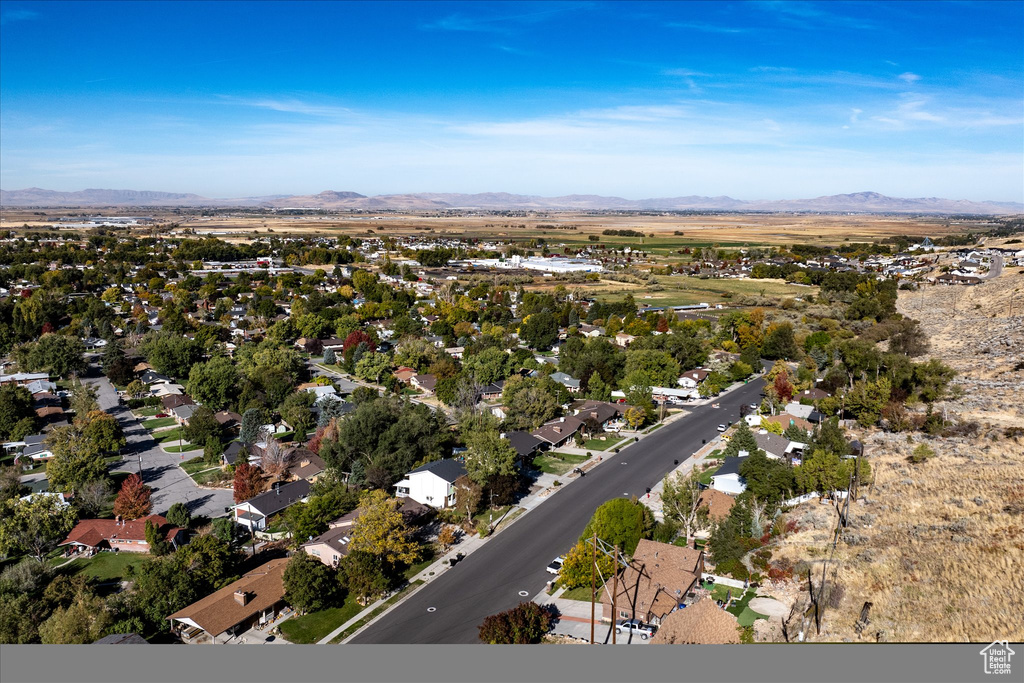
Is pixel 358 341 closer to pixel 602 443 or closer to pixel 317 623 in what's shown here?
pixel 602 443

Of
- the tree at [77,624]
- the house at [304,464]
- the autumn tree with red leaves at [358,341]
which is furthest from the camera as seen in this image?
the autumn tree with red leaves at [358,341]

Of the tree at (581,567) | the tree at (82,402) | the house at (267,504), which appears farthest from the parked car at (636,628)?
the tree at (82,402)

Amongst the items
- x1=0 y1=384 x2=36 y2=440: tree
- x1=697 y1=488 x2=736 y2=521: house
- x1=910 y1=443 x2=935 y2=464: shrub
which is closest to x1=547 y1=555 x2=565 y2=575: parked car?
x1=697 y1=488 x2=736 y2=521: house

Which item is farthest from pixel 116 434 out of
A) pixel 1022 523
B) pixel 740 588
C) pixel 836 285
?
pixel 836 285

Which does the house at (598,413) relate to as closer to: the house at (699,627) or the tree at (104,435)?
the house at (699,627)

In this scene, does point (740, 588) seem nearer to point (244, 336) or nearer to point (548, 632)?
point (548, 632)

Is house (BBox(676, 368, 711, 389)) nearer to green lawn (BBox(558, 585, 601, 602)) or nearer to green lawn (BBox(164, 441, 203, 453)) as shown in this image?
green lawn (BBox(558, 585, 601, 602))
